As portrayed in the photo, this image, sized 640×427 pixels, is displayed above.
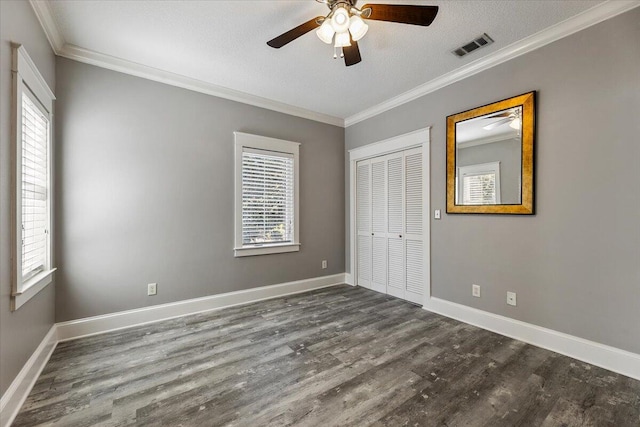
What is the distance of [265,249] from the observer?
3848mm

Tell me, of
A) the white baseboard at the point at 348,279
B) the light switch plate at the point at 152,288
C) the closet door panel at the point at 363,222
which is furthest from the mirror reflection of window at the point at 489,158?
the light switch plate at the point at 152,288

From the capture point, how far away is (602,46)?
2184mm

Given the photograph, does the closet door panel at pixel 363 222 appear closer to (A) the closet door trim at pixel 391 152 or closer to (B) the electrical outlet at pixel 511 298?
(A) the closet door trim at pixel 391 152

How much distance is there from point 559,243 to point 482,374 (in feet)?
4.42

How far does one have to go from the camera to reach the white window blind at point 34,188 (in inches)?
77.9

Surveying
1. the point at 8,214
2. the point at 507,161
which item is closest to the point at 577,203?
the point at 507,161

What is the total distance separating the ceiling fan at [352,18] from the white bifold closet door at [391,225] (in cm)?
200

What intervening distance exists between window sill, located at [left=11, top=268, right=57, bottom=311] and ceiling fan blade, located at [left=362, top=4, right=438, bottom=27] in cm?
292

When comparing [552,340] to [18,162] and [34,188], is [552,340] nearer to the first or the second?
[18,162]

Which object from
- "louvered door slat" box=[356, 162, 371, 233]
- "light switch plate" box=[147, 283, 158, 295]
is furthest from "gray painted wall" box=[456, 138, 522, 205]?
"light switch plate" box=[147, 283, 158, 295]

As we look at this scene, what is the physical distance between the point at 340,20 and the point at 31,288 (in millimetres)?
2887

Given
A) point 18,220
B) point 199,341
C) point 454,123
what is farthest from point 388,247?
point 18,220

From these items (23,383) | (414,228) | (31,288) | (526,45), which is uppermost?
(526,45)

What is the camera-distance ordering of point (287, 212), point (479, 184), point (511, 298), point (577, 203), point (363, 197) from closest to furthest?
point (577, 203) → point (511, 298) → point (479, 184) → point (287, 212) → point (363, 197)
